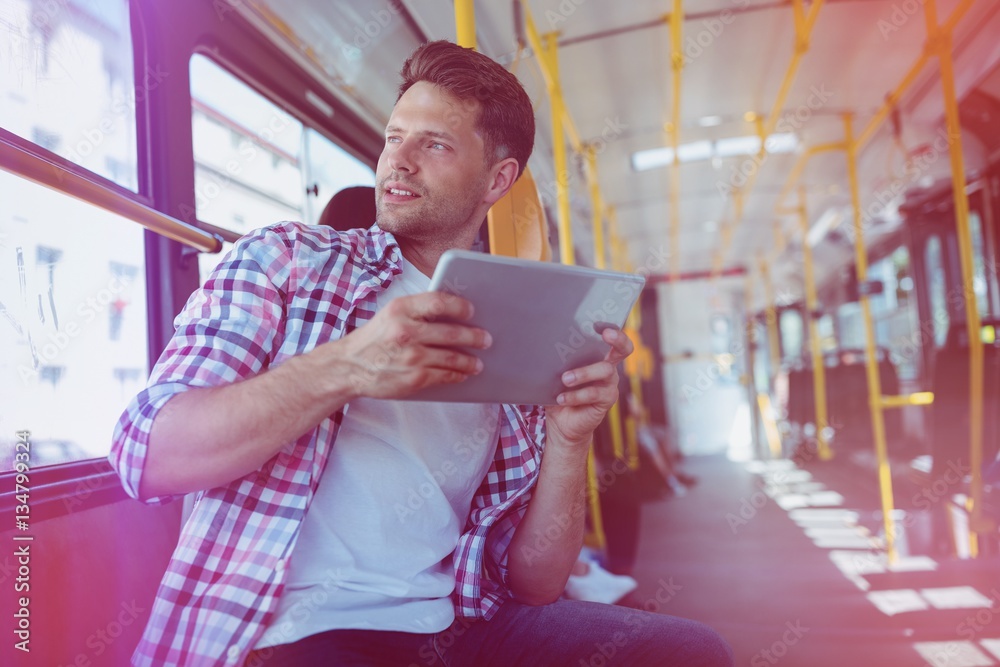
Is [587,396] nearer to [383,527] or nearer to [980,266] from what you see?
[383,527]

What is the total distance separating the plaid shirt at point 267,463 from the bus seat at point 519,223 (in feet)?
2.23

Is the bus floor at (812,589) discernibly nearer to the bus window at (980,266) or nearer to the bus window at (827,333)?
the bus window at (980,266)

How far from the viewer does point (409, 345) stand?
2.79 ft

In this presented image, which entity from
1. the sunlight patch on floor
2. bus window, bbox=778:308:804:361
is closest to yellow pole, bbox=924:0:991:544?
the sunlight patch on floor

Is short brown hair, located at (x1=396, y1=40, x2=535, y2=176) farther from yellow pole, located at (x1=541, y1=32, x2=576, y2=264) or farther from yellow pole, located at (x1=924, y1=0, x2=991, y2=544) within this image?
yellow pole, located at (x1=924, y1=0, x2=991, y2=544)

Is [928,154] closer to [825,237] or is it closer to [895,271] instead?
[895,271]

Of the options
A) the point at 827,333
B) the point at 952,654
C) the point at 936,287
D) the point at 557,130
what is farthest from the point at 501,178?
the point at 827,333

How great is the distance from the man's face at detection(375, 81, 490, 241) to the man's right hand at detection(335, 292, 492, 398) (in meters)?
0.52

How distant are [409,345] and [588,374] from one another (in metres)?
0.35

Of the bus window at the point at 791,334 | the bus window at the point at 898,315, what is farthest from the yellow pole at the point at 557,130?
the bus window at the point at 791,334

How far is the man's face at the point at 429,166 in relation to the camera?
4.45ft

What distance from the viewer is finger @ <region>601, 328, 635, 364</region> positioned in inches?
41.5

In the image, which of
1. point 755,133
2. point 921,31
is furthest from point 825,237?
point 921,31

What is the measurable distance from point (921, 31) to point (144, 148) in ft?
12.0
